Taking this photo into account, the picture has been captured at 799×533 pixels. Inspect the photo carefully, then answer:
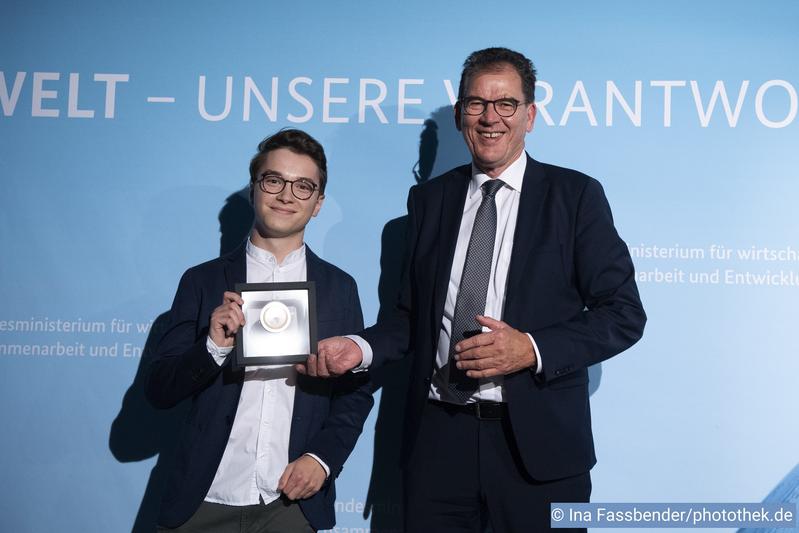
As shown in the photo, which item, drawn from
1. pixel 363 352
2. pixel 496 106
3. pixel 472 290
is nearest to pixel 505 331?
pixel 472 290

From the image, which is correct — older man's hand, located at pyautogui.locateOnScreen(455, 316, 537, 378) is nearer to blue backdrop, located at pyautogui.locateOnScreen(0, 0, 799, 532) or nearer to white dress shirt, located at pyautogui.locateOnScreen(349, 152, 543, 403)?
white dress shirt, located at pyautogui.locateOnScreen(349, 152, 543, 403)

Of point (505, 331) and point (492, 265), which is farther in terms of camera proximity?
point (492, 265)

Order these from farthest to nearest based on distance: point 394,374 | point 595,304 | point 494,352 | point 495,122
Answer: point 394,374 < point 495,122 < point 595,304 < point 494,352

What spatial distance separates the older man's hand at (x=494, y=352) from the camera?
6.01ft

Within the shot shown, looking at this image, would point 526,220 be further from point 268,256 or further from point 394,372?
point 394,372

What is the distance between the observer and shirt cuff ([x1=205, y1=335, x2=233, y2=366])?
1.99 m

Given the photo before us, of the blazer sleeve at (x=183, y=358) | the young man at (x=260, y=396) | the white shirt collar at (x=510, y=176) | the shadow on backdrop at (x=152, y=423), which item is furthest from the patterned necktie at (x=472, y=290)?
the shadow on backdrop at (x=152, y=423)

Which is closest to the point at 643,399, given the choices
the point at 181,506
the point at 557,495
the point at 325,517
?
the point at 557,495

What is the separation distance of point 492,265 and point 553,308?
0.70ft

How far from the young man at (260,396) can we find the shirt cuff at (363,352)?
11 cm

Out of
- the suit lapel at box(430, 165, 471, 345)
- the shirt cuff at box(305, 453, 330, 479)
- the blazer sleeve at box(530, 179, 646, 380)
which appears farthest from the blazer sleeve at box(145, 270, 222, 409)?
the blazer sleeve at box(530, 179, 646, 380)

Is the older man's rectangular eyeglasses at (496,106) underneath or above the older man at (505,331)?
above

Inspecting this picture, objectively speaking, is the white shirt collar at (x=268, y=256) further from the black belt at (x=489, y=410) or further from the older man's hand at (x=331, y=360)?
the black belt at (x=489, y=410)

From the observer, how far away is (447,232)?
221 cm
